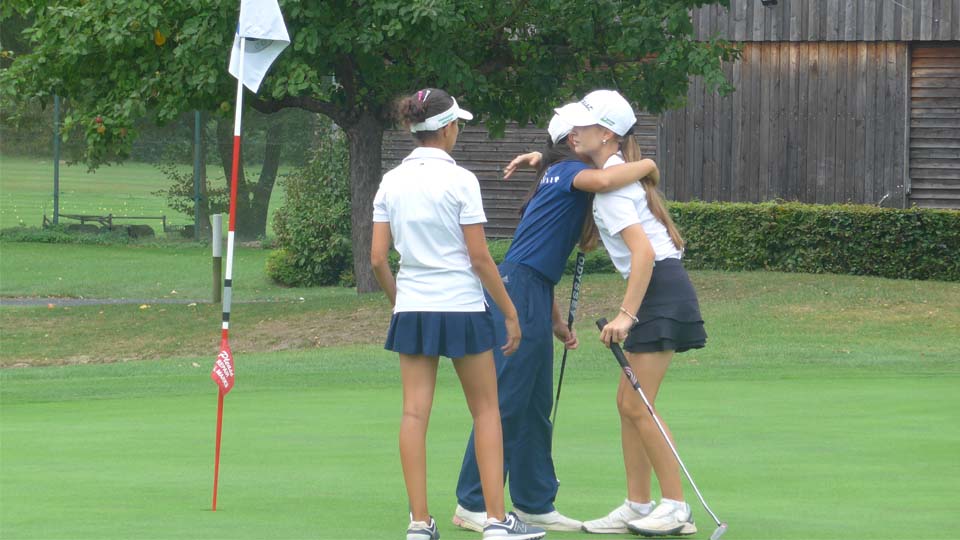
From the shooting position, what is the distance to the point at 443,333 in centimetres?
536

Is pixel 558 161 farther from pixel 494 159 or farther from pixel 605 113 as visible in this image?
pixel 494 159

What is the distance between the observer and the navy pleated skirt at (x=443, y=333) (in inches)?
210

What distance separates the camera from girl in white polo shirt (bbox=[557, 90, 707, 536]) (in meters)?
5.64

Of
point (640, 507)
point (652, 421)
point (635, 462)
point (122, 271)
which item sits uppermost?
point (652, 421)

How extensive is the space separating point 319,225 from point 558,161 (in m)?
19.3

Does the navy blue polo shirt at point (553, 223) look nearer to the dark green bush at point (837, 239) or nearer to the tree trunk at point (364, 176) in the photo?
the tree trunk at point (364, 176)

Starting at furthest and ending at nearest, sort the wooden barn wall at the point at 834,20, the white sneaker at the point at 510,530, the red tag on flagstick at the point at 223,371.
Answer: the wooden barn wall at the point at 834,20 → the red tag on flagstick at the point at 223,371 → the white sneaker at the point at 510,530

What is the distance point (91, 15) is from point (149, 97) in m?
1.15

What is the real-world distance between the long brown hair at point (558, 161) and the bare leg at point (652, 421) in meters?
0.52

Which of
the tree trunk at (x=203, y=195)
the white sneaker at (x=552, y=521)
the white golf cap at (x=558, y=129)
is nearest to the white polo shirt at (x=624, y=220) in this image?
the white golf cap at (x=558, y=129)

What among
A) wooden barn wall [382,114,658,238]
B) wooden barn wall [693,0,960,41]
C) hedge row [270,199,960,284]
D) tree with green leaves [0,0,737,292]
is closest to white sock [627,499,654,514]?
tree with green leaves [0,0,737,292]

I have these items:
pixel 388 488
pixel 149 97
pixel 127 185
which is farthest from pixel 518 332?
pixel 127 185

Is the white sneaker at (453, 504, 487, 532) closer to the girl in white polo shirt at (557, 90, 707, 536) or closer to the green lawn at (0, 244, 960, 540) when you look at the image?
the green lawn at (0, 244, 960, 540)

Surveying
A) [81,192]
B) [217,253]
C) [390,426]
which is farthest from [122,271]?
[81,192]
